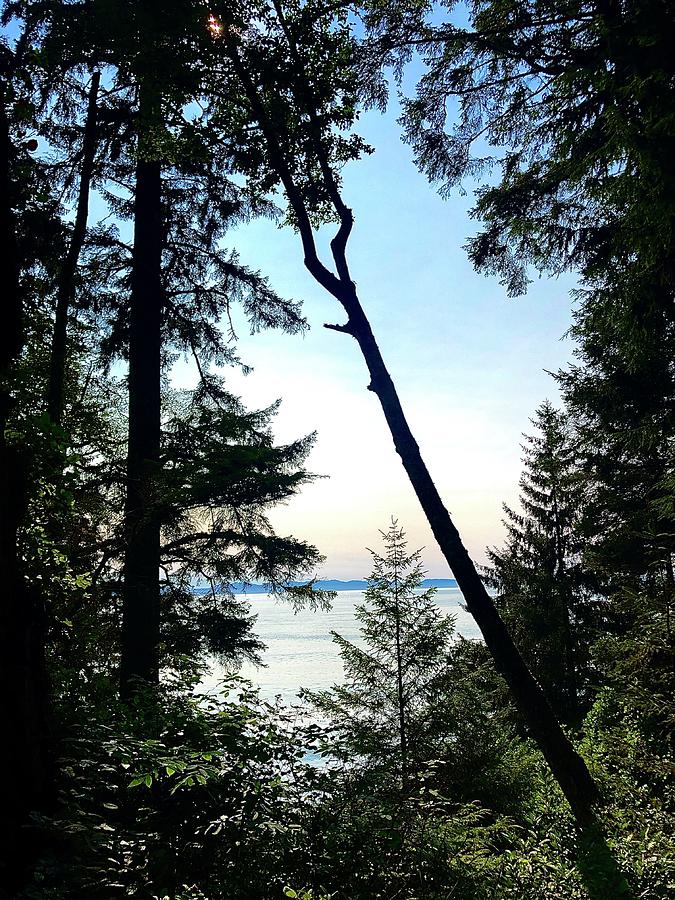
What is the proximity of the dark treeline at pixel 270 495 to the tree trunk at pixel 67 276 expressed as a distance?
5cm

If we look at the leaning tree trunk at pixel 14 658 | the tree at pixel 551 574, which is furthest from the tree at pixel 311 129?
the tree at pixel 551 574

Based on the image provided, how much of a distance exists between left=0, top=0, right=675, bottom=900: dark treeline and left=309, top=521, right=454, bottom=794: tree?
0.03 meters

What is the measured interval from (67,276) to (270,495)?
4264 millimetres

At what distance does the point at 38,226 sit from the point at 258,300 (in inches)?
170

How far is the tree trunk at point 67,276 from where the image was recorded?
6852 mm

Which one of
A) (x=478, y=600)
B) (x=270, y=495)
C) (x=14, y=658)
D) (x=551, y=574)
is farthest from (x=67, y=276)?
(x=551, y=574)

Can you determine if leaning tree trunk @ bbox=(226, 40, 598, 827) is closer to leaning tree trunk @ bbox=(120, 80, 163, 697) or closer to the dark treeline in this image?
the dark treeline

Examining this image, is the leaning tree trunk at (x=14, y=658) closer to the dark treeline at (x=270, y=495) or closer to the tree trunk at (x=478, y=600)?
the dark treeline at (x=270, y=495)

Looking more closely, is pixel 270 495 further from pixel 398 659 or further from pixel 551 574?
pixel 551 574

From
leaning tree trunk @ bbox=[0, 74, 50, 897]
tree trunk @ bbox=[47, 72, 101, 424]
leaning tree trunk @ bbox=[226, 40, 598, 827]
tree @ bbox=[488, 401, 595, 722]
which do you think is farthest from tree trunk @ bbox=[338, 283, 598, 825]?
tree @ bbox=[488, 401, 595, 722]

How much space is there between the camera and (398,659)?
717 centimetres

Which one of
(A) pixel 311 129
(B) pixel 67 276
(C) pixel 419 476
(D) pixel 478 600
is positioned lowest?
(D) pixel 478 600

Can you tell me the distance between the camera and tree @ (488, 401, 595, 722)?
15.8 m

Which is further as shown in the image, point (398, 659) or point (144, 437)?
point (144, 437)
